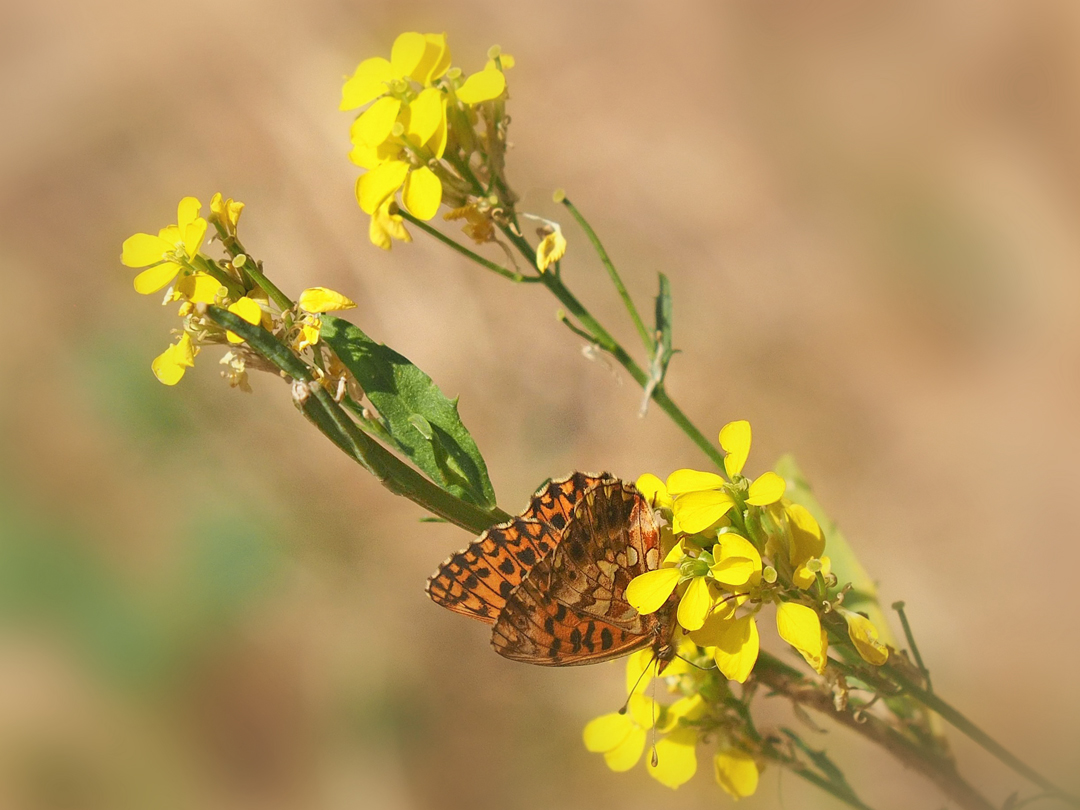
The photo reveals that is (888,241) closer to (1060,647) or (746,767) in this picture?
(1060,647)

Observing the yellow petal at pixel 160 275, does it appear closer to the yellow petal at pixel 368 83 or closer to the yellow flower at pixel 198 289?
the yellow flower at pixel 198 289

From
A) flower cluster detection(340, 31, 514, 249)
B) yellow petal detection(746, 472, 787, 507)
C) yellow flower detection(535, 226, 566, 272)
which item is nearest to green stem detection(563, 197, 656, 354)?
yellow flower detection(535, 226, 566, 272)

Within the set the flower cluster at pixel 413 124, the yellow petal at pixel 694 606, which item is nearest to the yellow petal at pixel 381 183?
the flower cluster at pixel 413 124

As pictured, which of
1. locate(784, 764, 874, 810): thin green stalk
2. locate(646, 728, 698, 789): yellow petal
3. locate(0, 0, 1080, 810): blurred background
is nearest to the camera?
locate(784, 764, 874, 810): thin green stalk

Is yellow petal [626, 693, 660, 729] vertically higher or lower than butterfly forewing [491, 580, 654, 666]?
higher

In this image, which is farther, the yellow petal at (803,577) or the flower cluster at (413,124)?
the flower cluster at (413,124)

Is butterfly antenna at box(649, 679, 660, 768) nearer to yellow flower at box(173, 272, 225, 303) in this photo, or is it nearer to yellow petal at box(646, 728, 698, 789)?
yellow petal at box(646, 728, 698, 789)

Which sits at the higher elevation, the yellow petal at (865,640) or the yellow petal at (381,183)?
the yellow petal at (381,183)
